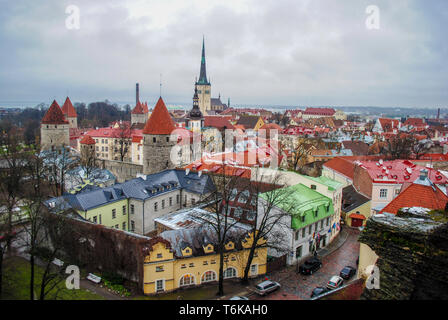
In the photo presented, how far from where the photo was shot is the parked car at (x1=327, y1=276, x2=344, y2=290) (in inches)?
650

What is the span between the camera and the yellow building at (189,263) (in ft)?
54.6

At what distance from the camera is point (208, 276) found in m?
18.0

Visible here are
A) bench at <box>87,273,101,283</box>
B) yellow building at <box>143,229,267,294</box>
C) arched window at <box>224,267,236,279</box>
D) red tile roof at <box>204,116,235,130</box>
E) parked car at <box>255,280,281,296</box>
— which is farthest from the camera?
red tile roof at <box>204,116,235,130</box>

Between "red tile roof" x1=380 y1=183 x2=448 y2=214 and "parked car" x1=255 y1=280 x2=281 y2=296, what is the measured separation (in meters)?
6.95

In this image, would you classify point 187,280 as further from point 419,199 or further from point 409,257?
point 419,199

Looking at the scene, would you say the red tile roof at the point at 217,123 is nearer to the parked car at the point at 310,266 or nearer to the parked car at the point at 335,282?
the parked car at the point at 310,266

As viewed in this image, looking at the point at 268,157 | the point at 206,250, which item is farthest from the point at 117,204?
the point at 268,157

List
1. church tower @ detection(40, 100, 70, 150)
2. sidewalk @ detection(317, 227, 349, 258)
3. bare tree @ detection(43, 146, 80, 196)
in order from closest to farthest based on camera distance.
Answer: sidewalk @ detection(317, 227, 349, 258), bare tree @ detection(43, 146, 80, 196), church tower @ detection(40, 100, 70, 150)

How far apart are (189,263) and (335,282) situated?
7.40 metres

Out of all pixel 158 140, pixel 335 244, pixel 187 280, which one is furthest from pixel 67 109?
pixel 335 244

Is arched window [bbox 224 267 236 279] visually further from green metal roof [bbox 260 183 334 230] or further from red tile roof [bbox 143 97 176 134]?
red tile roof [bbox 143 97 176 134]

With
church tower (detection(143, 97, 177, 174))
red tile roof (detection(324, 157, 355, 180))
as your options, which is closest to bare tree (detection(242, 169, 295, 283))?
church tower (detection(143, 97, 177, 174))

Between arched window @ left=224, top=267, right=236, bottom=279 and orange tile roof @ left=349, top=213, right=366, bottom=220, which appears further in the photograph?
orange tile roof @ left=349, top=213, right=366, bottom=220

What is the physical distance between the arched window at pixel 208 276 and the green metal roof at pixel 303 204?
5.19m
